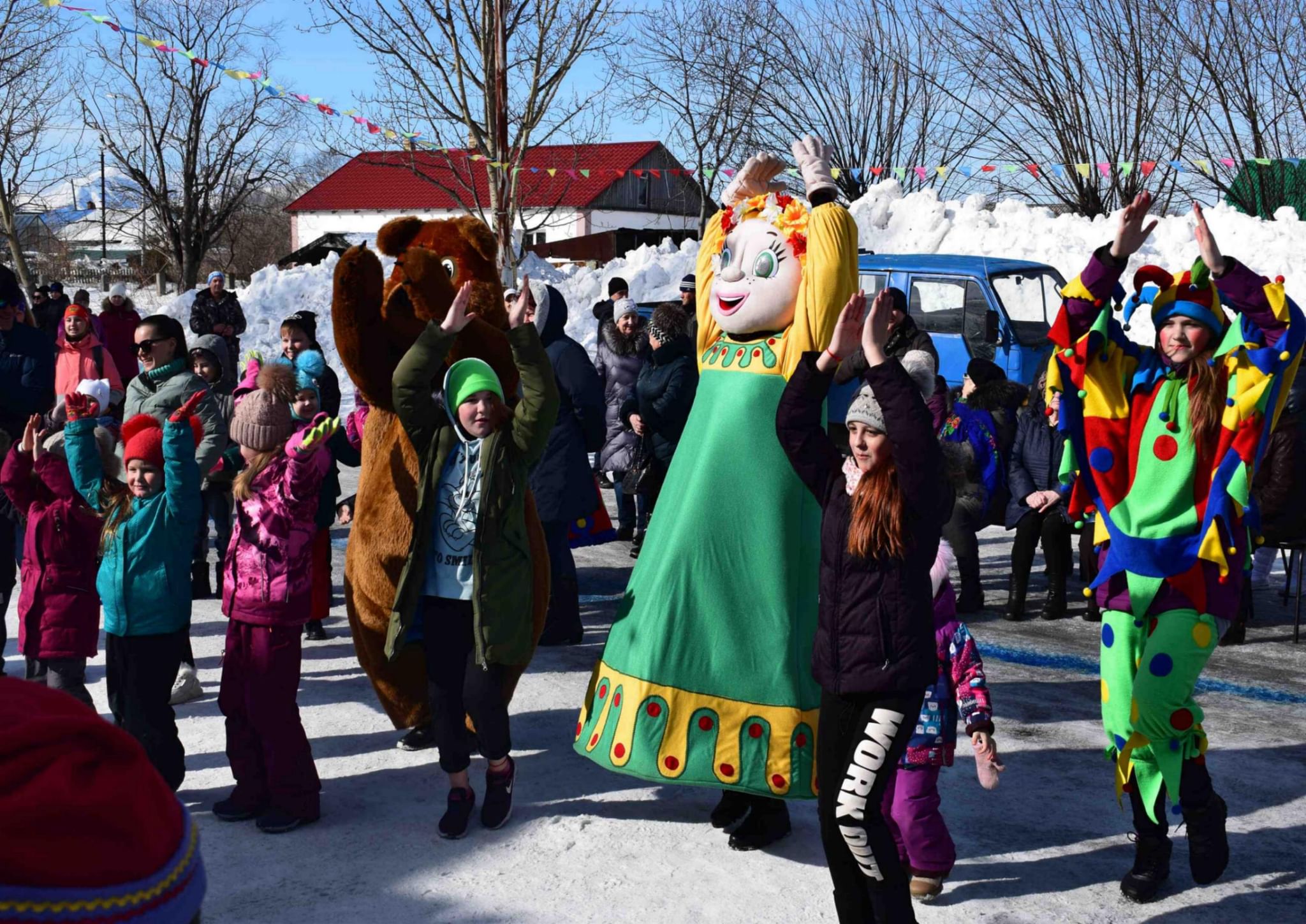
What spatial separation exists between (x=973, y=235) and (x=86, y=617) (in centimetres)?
1837

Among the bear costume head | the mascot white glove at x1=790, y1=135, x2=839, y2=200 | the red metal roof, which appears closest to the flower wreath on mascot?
the bear costume head

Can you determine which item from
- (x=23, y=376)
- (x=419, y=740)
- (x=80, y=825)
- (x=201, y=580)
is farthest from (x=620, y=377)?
(x=80, y=825)

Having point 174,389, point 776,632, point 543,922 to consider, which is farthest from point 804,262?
point 174,389

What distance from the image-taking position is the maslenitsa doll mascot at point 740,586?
14.2 ft

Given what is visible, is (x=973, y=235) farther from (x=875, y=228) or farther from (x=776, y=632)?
(x=776, y=632)

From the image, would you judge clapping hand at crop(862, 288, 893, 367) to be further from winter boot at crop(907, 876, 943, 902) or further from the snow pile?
the snow pile

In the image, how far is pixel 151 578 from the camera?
453cm

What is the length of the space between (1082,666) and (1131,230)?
11.2ft

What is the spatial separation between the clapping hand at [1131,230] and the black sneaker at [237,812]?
3.36m

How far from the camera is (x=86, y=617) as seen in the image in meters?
5.16

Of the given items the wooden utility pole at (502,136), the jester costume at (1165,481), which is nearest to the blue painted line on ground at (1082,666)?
the jester costume at (1165,481)

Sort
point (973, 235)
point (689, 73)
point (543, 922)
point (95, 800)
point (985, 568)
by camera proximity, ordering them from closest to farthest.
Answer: point (95, 800)
point (543, 922)
point (985, 568)
point (973, 235)
point (689, 73)

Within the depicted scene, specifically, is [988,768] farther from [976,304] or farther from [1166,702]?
[976,304]

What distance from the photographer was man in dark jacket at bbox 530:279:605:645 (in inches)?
277
